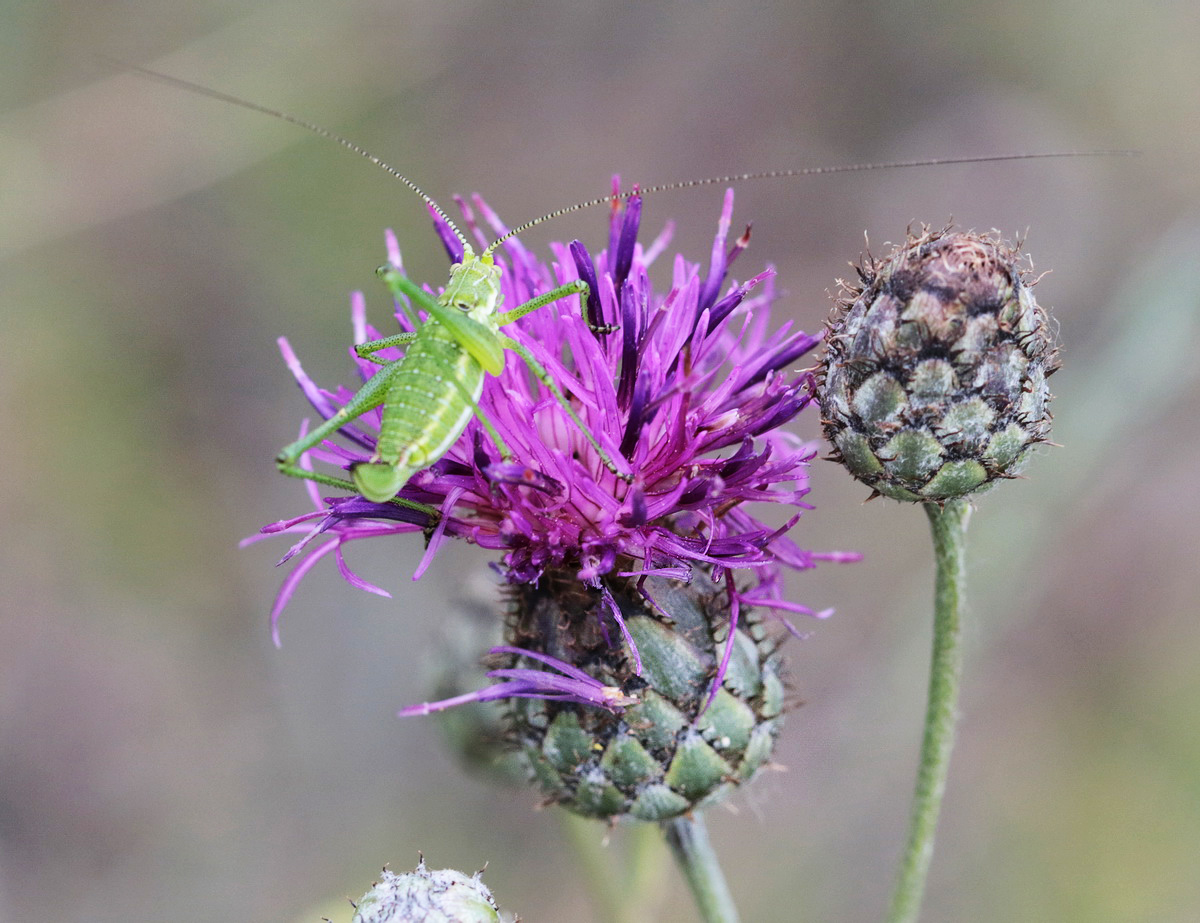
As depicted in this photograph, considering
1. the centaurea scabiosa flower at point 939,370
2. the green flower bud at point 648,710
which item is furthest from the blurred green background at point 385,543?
the centaurea scabiosa flower at point 939,370

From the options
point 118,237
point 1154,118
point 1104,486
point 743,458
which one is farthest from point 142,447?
point 1154,118

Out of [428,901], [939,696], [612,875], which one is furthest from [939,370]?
[612,875]

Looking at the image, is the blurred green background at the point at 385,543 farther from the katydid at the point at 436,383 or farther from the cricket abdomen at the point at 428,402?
the cricket abdomen at the point at 428,402

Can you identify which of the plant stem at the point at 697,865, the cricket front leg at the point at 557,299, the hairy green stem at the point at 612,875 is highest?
the cricket front leg at the point at 557,299

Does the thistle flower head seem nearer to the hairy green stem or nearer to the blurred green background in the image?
the hairy green stem

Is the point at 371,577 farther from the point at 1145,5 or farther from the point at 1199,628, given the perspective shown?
the point at 1145,5

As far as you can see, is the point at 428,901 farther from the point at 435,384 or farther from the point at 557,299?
the point at 557,299
